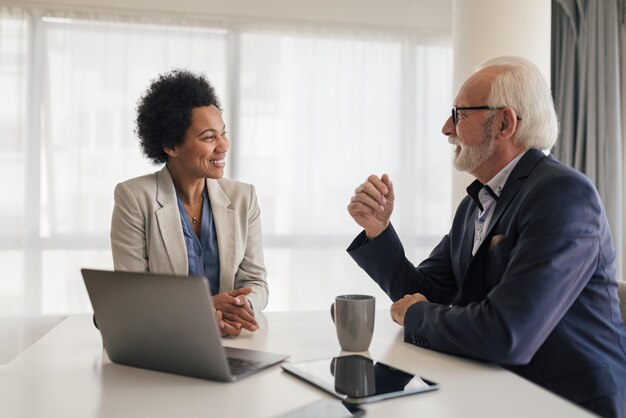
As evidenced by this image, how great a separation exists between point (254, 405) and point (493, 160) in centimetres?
100

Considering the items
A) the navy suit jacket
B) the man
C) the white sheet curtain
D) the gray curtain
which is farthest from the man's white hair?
the white sheet curtain

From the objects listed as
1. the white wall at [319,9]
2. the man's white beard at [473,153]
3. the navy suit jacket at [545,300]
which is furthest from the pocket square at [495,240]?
the white wall at [319,9]

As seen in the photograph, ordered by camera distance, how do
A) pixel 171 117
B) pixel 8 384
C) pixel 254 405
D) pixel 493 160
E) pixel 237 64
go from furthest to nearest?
1. pixel 237 64
2. pixel 171 117
3. pixel 493 160
4. pixel 8 384
5. pixel 254 405

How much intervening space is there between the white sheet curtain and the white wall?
0.26 ft

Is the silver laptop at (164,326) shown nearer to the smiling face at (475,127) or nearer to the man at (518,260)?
the man at (518,260)

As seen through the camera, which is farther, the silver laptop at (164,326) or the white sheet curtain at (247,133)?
the white sheet curtain at (247,133)

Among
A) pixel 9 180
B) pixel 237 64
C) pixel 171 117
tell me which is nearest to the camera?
pixel 171 117

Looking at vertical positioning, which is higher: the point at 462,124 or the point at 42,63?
the point at 42,63

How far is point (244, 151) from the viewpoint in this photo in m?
4.14

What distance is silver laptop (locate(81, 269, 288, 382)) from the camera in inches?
39.9

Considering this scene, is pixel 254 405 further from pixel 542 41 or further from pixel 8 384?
pixel 542 41

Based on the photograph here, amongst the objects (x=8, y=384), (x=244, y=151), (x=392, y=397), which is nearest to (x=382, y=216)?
(x=392, y=397)

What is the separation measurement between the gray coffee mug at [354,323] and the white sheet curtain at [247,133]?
2.89 meters

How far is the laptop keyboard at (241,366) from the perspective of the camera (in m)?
1.08
